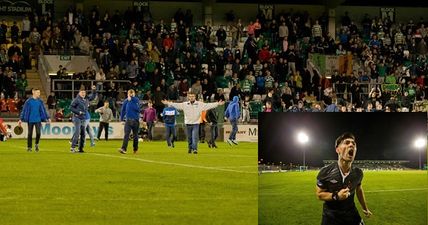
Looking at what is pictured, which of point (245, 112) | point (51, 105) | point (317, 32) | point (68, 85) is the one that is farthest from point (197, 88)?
point (317, 32)

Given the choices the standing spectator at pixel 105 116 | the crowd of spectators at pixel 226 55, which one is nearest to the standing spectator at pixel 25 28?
the crowd of spectators at pixel 226 55

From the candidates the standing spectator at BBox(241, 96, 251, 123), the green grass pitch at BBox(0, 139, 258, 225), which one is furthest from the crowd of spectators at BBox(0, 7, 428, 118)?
the green grass pitch at BBox(0, 139, 258, 225)

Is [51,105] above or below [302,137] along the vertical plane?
above

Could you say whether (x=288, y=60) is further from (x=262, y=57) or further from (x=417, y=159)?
(x=417, y=159)

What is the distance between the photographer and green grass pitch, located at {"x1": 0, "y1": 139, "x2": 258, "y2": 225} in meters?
12.9

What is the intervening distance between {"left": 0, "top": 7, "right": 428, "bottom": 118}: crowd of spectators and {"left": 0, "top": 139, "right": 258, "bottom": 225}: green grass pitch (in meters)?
19.2

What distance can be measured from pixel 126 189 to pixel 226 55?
35156mm

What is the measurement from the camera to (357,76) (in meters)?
52.0

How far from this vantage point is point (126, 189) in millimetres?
17000

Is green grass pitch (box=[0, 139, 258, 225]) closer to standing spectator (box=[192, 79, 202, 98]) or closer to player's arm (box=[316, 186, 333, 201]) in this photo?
player's arm (box=[316, 186, 333, 201])

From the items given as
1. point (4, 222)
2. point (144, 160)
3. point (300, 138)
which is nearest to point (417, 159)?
point (300, 138)

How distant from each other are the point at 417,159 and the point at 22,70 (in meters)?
41.9

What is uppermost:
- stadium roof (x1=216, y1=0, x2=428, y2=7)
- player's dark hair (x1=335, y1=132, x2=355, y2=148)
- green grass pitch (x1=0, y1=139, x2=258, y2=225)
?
stadium roof (x1=216, y1=0, x2=428, y2=7)

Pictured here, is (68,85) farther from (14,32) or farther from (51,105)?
(14,32)
